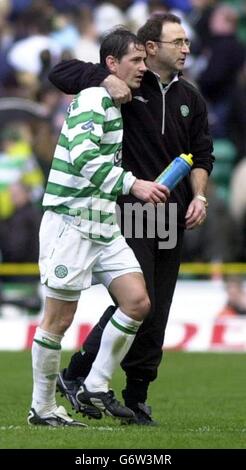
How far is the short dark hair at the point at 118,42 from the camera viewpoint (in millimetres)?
8391

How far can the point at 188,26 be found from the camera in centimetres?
1969

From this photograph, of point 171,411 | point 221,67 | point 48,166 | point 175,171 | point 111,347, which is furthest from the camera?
point 221,67

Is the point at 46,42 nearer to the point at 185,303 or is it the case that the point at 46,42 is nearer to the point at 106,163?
the point at 185,303

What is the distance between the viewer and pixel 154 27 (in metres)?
8.89

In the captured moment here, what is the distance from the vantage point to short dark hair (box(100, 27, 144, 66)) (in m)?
8.39

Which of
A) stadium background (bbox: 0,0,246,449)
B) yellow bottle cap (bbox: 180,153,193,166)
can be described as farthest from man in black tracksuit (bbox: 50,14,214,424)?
stadium background (bbox: 0,0,246,449)

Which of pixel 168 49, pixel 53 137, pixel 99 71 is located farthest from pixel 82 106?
pixel 53 137

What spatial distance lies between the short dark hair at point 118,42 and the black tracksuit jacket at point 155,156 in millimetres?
286

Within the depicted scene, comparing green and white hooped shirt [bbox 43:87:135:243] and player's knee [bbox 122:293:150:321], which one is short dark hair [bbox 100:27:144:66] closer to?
green and white hooped shirt [bbox 43:87:135:243]

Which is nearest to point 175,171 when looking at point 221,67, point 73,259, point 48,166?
point 73,259

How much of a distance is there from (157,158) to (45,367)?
1517 mm

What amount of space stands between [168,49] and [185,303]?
27.3ft

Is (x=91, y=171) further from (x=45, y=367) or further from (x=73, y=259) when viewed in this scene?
(x=45, y=367)

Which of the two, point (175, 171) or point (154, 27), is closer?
point (175, 171)
